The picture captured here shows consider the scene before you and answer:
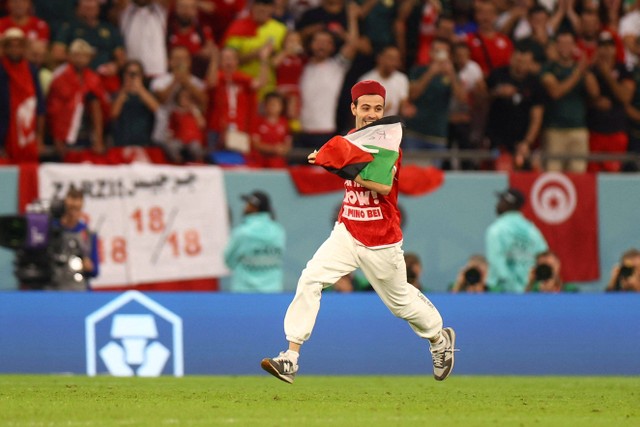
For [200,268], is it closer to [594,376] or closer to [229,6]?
[229,6]

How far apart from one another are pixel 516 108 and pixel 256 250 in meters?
5.36

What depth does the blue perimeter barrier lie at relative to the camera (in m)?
13.2

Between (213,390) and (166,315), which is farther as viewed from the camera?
(166,315)

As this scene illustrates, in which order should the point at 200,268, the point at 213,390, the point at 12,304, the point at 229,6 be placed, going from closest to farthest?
the point at 213,390 < the point at 12,304 < the point at 200,268 < the point at 229,6

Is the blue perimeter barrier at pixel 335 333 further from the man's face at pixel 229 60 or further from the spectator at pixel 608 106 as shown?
the spectator at pixel 608 106

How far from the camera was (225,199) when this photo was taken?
17.2 m

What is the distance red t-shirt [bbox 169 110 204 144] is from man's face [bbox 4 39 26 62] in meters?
2.00

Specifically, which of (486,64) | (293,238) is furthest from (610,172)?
(293,238)

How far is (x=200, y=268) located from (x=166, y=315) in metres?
3.79

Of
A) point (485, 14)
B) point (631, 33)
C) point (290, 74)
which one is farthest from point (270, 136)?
point (631, 33)

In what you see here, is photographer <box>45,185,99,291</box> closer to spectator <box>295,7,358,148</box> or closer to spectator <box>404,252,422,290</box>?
spectator <box>404,252,422,290</box>

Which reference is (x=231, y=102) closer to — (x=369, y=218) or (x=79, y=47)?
(x=79, y=47)

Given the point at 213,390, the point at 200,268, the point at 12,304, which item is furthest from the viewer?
the point at 200,268

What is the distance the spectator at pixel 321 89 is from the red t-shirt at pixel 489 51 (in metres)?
2.17
